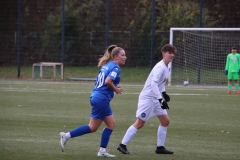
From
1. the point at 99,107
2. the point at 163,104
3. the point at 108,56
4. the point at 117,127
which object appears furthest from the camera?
the point at 117,127

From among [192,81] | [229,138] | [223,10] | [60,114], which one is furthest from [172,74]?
[229,138]

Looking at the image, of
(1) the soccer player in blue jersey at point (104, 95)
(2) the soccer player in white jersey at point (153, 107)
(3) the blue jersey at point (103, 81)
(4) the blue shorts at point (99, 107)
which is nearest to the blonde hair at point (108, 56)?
(1) the soccer player in blue jersey at point (104, 95)

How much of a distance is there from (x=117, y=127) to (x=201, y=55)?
668 inches

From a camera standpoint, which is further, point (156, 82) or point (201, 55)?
point (201, 55)

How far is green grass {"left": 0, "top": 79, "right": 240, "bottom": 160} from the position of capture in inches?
371

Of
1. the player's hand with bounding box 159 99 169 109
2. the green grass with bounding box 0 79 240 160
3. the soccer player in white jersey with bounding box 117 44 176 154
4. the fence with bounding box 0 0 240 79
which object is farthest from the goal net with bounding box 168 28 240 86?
the player's hand with bounding box 159 99 169 109

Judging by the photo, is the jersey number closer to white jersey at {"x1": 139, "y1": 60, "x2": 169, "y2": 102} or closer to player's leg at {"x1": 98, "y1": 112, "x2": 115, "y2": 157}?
player's leg at {"x1": 98, "y1": 112, "x2": 115, "y2": 157}

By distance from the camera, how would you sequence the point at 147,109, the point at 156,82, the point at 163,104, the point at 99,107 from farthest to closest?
the point at 147,109 < the point at 156,82 < the point at 163,104 < the point at 99,107

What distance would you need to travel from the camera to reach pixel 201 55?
28969 millimetres

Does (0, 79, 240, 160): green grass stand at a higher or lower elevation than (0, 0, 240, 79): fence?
lower

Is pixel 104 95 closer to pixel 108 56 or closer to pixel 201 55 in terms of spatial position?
pixel 108 56

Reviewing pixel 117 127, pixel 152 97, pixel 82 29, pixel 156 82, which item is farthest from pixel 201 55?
pixel 156 82

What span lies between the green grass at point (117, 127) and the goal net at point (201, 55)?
22.4ft

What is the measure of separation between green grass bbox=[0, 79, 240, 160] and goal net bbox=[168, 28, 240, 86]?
269 inches
